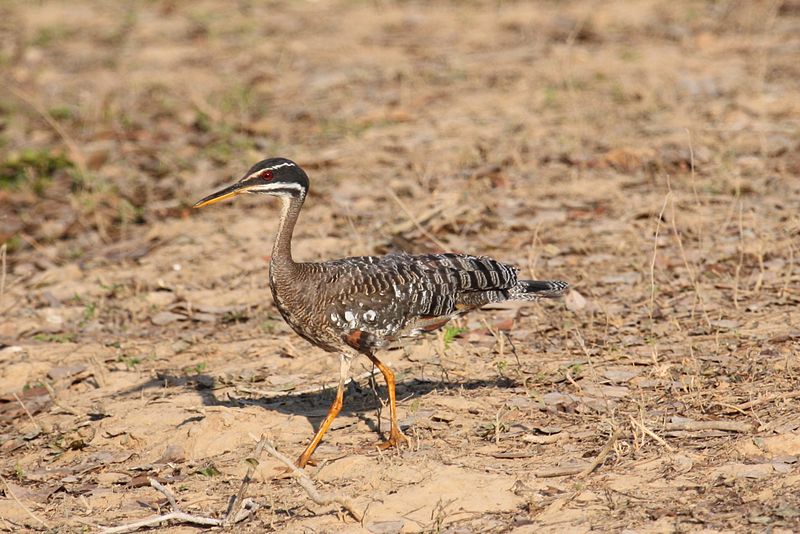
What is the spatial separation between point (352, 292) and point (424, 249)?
3.19 m

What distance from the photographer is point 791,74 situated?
14.6 m

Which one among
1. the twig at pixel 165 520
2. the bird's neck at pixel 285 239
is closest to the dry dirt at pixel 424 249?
the twig at pixel 165 520

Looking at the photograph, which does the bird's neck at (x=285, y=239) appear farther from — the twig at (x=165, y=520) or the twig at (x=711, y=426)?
the twig at (x=711, y=426)

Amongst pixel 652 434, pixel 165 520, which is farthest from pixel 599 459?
pixel 165 520

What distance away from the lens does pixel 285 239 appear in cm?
745

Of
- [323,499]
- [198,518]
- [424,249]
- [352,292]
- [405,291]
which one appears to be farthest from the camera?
[424,249]

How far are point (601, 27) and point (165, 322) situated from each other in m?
9.77

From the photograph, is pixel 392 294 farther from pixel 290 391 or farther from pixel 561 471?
pixel 561 471

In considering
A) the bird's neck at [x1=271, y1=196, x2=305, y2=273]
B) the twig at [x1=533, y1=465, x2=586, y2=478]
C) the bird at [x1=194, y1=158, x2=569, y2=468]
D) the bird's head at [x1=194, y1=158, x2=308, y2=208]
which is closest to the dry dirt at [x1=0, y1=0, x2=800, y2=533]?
the twig at [x1=533, y1=465, x2=586, y2=478]

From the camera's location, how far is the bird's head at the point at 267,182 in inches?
291

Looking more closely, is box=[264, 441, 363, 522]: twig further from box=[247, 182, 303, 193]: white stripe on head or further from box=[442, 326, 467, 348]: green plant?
box=[442, 326, 467, 348]: green plant

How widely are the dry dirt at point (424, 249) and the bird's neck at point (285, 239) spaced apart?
117 cm

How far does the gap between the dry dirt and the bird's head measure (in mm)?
1532

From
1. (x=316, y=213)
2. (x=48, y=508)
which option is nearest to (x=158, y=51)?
(x=316, y=213)
